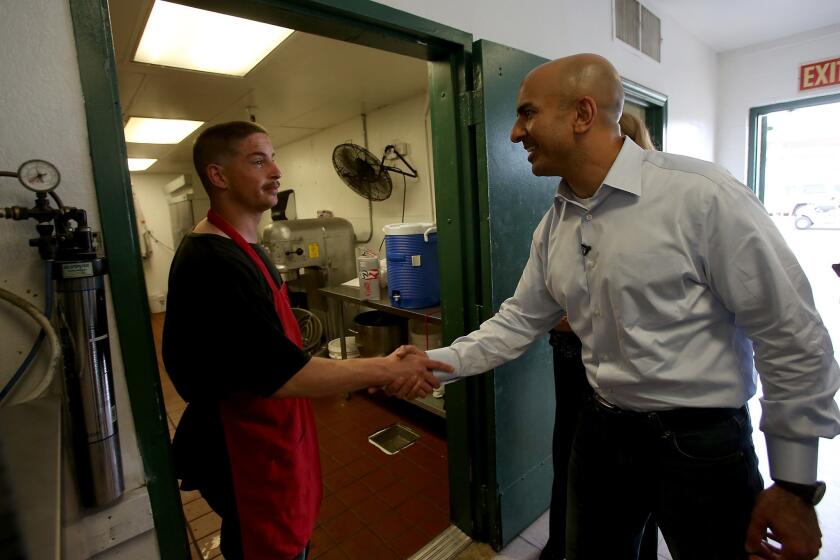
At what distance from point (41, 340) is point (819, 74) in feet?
17.1

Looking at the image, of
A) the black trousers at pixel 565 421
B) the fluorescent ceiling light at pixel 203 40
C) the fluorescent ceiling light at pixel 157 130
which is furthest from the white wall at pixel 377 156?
the black trousers at pixel 565 421

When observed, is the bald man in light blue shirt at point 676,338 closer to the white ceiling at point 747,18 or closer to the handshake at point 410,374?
the handshake at point 410,374

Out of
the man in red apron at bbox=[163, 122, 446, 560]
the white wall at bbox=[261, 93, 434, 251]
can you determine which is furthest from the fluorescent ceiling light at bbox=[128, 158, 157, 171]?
the man in red apron at bbox=[163, 122, 446, 560]

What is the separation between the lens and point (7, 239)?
88 centimetres

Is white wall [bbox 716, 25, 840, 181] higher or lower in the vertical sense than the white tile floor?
higher

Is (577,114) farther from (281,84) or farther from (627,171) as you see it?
(281,84)

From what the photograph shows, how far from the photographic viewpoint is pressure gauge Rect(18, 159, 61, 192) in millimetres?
860

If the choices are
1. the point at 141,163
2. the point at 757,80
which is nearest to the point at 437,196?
the point at 757,80

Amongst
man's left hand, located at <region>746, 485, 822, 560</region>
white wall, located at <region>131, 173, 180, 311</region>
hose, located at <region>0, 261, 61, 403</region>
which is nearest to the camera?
hose, located at <region>0, 261, 61, 403</region>

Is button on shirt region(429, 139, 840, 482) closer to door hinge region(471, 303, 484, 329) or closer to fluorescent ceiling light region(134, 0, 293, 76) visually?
door hinge region(471, 303, 484, 329)

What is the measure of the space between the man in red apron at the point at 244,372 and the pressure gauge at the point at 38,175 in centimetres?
32

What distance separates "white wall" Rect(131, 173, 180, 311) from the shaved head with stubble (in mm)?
7940

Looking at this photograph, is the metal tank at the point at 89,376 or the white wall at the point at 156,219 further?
the white wall at the point at 156,219

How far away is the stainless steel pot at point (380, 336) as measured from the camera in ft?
11.5
